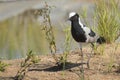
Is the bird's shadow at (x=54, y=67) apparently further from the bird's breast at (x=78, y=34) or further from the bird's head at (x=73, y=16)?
the bird's head at (x=73, y=16)

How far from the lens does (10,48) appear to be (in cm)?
1089

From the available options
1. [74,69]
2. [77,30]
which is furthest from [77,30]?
[74,69]

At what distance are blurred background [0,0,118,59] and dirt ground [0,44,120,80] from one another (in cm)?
67

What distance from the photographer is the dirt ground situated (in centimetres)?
670

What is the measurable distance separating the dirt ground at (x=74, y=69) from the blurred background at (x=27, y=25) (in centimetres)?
67

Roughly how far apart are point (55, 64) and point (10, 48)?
11.6 ft

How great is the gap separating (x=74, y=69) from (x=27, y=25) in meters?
8.65

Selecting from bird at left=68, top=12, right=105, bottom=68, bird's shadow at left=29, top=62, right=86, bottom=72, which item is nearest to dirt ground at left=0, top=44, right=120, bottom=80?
bird's shadow at left=29, top=62, right=86, bottom=72

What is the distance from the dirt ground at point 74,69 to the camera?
6.70 metres

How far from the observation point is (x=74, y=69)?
7.10 meters

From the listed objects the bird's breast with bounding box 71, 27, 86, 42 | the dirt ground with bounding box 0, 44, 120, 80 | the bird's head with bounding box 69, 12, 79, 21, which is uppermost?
the bird's head with bounding box 69, 12, 79, 21

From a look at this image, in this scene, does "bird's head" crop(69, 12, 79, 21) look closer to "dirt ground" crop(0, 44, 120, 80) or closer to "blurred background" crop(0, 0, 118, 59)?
"blurred background" crop(0, 0, 118, 59)

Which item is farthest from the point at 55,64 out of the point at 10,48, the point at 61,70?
the point at 10,48

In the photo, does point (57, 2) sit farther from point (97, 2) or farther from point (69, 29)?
Answer: point (69, 29)
